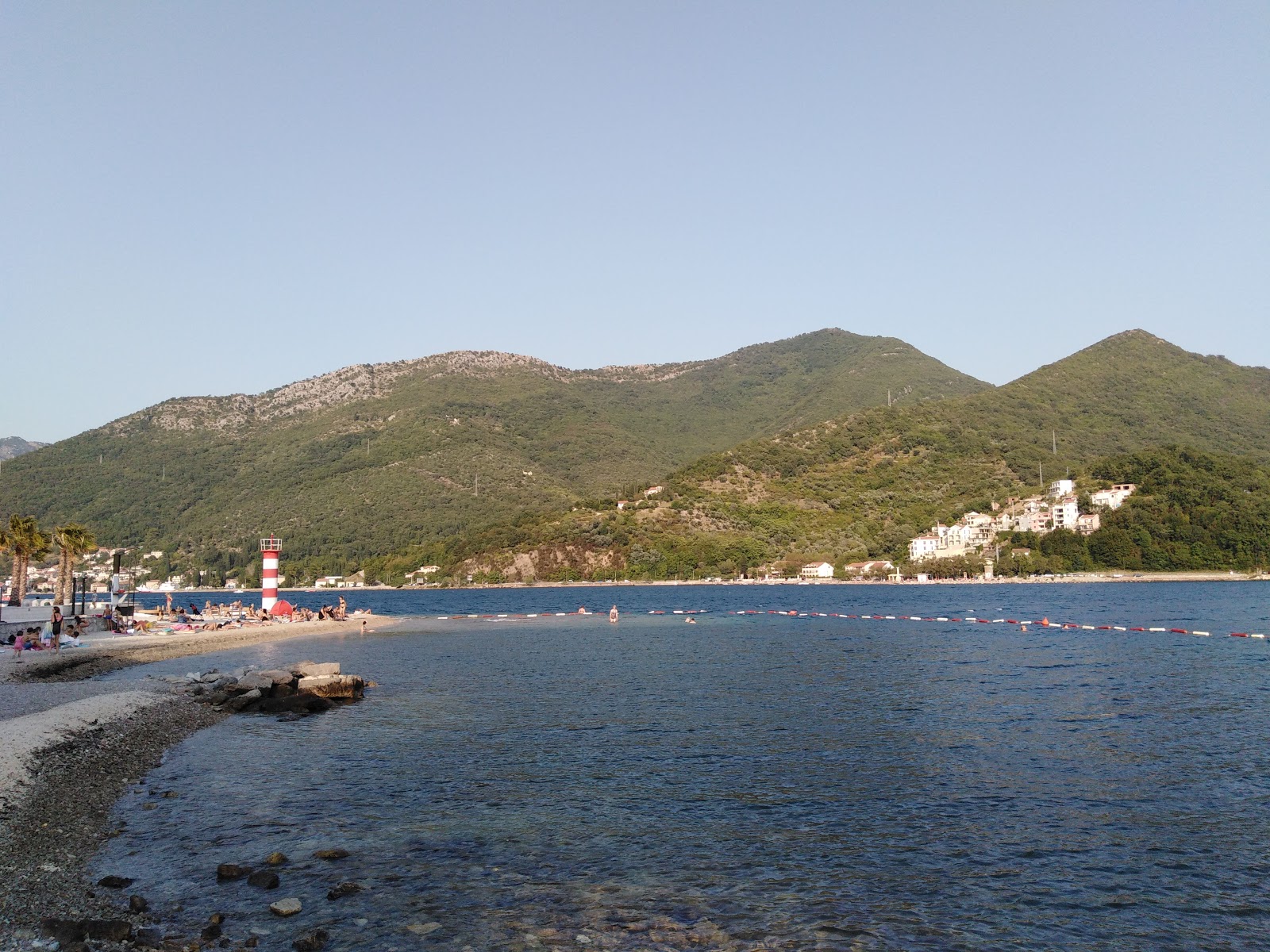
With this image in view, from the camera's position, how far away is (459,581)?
589ft

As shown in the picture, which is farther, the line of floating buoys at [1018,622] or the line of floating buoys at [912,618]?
the line of floating buoys at [912,618]

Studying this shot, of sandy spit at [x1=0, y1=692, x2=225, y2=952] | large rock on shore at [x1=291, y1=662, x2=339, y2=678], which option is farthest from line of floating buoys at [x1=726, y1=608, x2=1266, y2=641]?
sandy spit at [x1=0, y1=692, x2=225, y2=952]

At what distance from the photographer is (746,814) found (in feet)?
50.3

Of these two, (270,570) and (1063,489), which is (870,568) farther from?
(270,570)

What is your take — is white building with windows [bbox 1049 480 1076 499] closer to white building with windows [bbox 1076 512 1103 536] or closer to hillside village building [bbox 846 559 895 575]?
white building with windows [bbox 1076 512 1103 536]

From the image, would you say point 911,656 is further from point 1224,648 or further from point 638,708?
point 638,708

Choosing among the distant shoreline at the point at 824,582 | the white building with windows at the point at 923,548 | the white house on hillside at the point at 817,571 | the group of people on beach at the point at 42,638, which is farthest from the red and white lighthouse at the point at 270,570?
the white building with windows at the point at 923,548

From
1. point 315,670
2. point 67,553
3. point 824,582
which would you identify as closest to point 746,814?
point 315,670

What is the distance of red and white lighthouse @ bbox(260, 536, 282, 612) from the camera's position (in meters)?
62.7

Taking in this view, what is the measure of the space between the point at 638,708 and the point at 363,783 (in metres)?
10.6

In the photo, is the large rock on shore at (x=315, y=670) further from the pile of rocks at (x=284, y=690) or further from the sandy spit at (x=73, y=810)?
the sandy spit at (x=73, y=810)

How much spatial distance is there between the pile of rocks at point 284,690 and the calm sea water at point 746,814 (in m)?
1.88

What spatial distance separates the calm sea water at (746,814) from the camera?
10844 mm

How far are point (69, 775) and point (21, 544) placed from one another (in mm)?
51782
